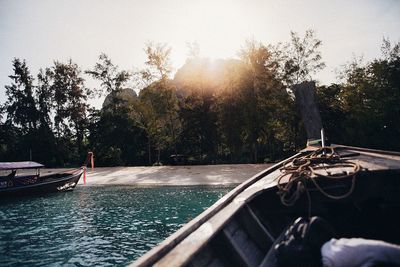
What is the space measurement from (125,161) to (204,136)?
1257 cm

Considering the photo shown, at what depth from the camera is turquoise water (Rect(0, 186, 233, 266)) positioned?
29.8ft

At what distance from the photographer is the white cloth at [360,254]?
2.33 meters

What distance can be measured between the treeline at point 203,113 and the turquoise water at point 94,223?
50.7ft

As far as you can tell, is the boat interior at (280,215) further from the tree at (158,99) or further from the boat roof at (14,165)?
the tree at (158,99)

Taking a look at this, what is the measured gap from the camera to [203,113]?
3744 centimetres

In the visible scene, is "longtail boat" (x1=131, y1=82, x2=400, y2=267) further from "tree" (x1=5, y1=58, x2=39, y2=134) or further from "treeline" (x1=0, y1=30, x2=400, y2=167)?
"tree" (x1=5, y1=58, x2=39, y2=134)

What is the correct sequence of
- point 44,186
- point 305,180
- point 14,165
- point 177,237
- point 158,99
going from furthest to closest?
point 158,99, point 44,186, point 14,165, point 305,180, point 177,237

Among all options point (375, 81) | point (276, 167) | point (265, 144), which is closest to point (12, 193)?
point (276, 167)

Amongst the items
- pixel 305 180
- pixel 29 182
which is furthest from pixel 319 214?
pixel 29 182

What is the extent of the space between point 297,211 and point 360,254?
2.13 m

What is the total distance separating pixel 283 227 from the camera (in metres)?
4.75

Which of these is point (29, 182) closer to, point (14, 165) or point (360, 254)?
A: point (14, 165)

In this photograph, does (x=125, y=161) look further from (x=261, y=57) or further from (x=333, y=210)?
(x=333, y=210)

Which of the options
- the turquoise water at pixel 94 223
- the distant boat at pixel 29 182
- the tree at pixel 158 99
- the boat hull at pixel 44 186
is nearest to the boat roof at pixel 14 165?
the distant boat at pixel 29 182
